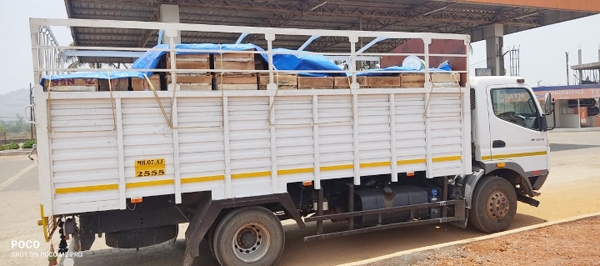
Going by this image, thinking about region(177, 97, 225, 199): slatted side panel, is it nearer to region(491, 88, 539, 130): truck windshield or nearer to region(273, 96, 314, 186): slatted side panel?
region(273, 96, 314, 186): slatted side panel

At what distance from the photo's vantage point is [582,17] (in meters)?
19.7

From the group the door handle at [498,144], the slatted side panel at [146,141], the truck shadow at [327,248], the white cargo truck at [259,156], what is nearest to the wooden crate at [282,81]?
the white cargo truck at [259,156]

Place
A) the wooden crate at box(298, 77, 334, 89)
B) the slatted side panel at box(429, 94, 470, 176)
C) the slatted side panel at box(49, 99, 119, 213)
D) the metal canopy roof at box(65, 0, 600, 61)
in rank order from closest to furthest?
the slatted side panel at box(49, 99, 119, 213)
the wooden crate at box(298, 77, 334, 89)
the slatted side panel at box(429, 94, 470, 176)
the metal canopy roof at box(65, 0, 600, 61)

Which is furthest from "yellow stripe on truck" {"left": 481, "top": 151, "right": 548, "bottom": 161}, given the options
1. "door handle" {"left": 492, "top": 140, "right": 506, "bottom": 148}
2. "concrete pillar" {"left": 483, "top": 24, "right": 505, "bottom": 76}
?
"concrete pillar" {"left": 483, "top": 24, "right": 505, "bottom": 76}

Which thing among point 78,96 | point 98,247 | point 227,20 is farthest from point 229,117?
point 227,20

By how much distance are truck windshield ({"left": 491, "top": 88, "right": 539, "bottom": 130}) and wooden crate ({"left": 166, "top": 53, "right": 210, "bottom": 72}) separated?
14.0 feet

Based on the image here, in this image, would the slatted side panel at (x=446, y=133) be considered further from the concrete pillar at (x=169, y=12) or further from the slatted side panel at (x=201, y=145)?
the concrete pillar at (x=169, y=12)

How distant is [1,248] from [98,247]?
1453mm

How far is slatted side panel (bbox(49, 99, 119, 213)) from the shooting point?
4.40m

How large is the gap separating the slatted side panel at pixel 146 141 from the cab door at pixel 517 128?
178 inches

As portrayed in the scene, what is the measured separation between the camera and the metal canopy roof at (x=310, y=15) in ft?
47.0

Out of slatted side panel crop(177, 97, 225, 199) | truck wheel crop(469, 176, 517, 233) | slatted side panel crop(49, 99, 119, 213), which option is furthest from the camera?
truck wheel crop(469, 176, 517, 233)

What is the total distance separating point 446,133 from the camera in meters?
6.08

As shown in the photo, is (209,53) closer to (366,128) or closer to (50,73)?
(50,73)
